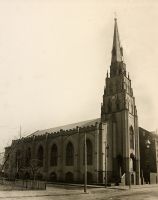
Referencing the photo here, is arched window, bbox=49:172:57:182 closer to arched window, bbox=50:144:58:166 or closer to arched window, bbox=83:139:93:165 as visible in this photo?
arched window, bbox=50:144:58:166

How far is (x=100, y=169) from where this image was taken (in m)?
50.3

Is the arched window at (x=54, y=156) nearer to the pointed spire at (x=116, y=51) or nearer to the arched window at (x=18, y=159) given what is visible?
the arched window at (x=18, y=159)

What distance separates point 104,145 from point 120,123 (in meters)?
6.50

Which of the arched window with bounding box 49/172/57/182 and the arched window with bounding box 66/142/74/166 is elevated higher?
the arched window with bounding box 66/142/74/166

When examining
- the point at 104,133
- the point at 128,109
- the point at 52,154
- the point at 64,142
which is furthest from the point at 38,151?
the point at 128,109

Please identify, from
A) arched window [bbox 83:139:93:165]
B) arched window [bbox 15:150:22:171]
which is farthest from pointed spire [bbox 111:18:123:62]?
arched window [bbox 15:150:22:171]

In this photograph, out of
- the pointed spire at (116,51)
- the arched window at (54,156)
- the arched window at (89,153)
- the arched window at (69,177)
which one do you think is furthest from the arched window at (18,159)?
the pointed spire at (116,51)

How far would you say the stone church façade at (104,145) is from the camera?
52125mm

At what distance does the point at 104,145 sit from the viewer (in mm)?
52312

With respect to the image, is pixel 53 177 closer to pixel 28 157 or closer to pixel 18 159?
pixel 28 157

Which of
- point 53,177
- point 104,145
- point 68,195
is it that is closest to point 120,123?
point 104,145

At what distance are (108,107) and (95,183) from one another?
56.3ft

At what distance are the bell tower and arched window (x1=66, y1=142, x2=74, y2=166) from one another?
753 cm

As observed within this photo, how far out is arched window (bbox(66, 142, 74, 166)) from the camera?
56.4 metres
